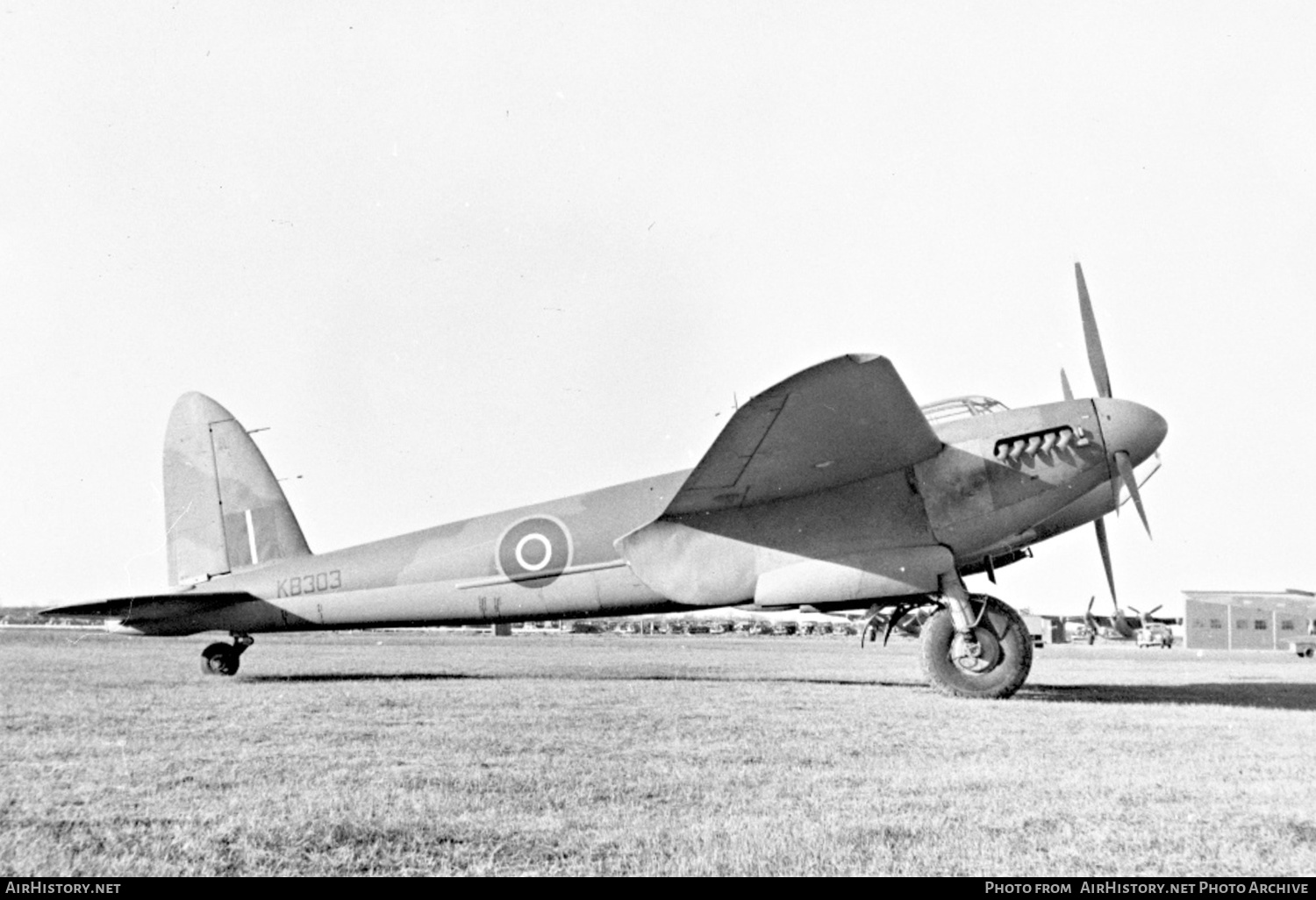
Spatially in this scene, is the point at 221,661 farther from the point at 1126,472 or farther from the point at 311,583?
the point at 1126,472

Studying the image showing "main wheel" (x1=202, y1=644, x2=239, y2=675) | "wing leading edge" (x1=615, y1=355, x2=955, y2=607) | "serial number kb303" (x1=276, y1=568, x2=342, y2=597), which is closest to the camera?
"wing leading edge" (x1=615, y1=355, x2=955, y2=607)

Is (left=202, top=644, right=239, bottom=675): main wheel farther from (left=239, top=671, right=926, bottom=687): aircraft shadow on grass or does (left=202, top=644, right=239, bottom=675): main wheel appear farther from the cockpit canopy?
the cockpit canopy

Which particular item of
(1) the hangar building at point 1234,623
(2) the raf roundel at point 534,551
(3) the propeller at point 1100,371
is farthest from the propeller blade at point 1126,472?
(1) the hangar building at point 1234,623

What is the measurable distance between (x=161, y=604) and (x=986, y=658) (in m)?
8.94

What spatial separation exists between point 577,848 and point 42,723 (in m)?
5.40

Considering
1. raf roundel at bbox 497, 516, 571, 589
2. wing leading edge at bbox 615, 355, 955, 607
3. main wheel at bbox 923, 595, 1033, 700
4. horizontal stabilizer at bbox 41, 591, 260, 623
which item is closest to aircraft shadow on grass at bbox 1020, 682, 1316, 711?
main wheel at bbox 923, 595, 1033, 700

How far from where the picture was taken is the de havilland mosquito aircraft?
8688 mm

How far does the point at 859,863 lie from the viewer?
3.09 metres

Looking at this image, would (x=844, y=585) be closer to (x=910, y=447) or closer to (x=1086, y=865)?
(x=910, y=447)

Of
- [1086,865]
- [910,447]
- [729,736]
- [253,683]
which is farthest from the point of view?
[253,683]

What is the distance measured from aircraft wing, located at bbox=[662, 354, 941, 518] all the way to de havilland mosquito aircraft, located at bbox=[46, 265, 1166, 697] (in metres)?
0.02

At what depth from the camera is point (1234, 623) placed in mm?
58312
